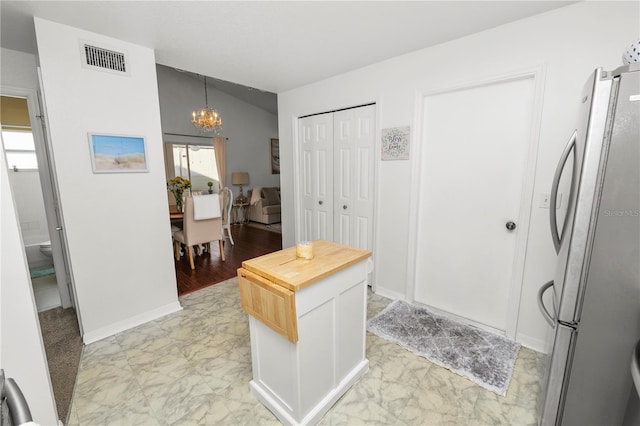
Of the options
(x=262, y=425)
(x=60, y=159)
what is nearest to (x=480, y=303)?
(x=262, y=425)

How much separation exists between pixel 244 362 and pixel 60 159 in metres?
1.97

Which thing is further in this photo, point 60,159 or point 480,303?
point 480,303

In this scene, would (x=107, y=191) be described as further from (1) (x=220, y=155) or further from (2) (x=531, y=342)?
(1) (x=220, y=155)

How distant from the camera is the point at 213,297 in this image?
2.92 meters

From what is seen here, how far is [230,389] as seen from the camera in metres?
1.70

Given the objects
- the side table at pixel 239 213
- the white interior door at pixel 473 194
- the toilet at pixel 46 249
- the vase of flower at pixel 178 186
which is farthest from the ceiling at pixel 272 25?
the side table at pixel 239 213

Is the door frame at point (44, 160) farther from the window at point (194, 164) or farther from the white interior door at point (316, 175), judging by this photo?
the window at point (194, 164)

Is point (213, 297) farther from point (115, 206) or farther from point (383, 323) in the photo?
point (383, 323)

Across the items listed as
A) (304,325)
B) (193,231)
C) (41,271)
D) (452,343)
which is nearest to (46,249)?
(41,271)

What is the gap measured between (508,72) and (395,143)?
956 millimetres

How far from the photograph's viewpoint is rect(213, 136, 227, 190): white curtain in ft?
21.9

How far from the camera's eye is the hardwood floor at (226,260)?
3.32 meters

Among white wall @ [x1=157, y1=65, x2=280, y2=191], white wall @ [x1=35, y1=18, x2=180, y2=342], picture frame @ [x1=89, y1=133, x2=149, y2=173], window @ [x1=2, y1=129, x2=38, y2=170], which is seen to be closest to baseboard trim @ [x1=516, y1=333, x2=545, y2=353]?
white wall @ [x1=35, y1=18, x2=180, y2=342]

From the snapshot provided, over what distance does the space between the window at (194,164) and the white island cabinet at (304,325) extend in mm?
5637
